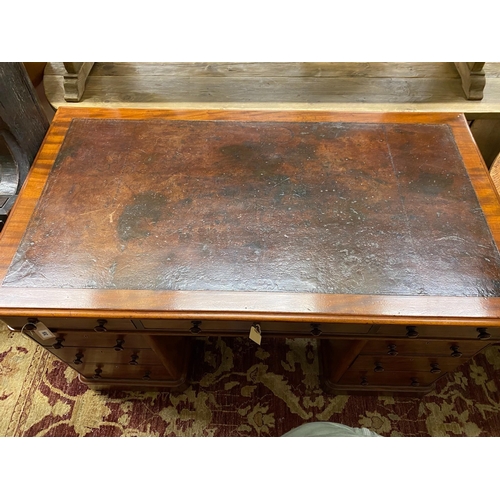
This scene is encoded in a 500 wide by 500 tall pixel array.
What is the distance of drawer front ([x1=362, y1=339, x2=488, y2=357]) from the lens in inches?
49.8

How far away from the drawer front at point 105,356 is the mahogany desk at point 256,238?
0.03ft

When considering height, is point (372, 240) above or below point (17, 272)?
below

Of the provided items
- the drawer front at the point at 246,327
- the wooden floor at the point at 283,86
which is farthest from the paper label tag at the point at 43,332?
the wooden floor at the point at 283,86

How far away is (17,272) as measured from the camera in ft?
3.84

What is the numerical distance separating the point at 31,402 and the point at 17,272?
2.93ft

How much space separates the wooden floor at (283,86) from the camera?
197 centimetres

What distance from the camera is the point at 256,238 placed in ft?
4.04

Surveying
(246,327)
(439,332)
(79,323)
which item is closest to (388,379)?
(439,332)

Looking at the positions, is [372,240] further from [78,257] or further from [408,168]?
[78,257]

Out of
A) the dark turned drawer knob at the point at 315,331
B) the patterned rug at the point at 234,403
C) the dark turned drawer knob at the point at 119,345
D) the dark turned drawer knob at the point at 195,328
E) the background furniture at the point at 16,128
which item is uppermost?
the background furniture at the point at 16,128

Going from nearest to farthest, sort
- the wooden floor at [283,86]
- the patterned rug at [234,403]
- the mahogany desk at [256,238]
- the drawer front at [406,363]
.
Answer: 1. the mahogany desk at [256,238]
2. the drawer front at [406,363]
3. the patterned rug at [234,403]
4. the wooden floor at [283,86]

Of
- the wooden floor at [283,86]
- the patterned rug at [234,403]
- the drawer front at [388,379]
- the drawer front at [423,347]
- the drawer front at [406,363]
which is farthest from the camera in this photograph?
the wooden floor at [283,86]

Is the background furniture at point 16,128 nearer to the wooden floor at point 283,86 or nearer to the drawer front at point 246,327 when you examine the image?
the wooden floor at point 283,86

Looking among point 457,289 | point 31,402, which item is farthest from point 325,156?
point 31,402
